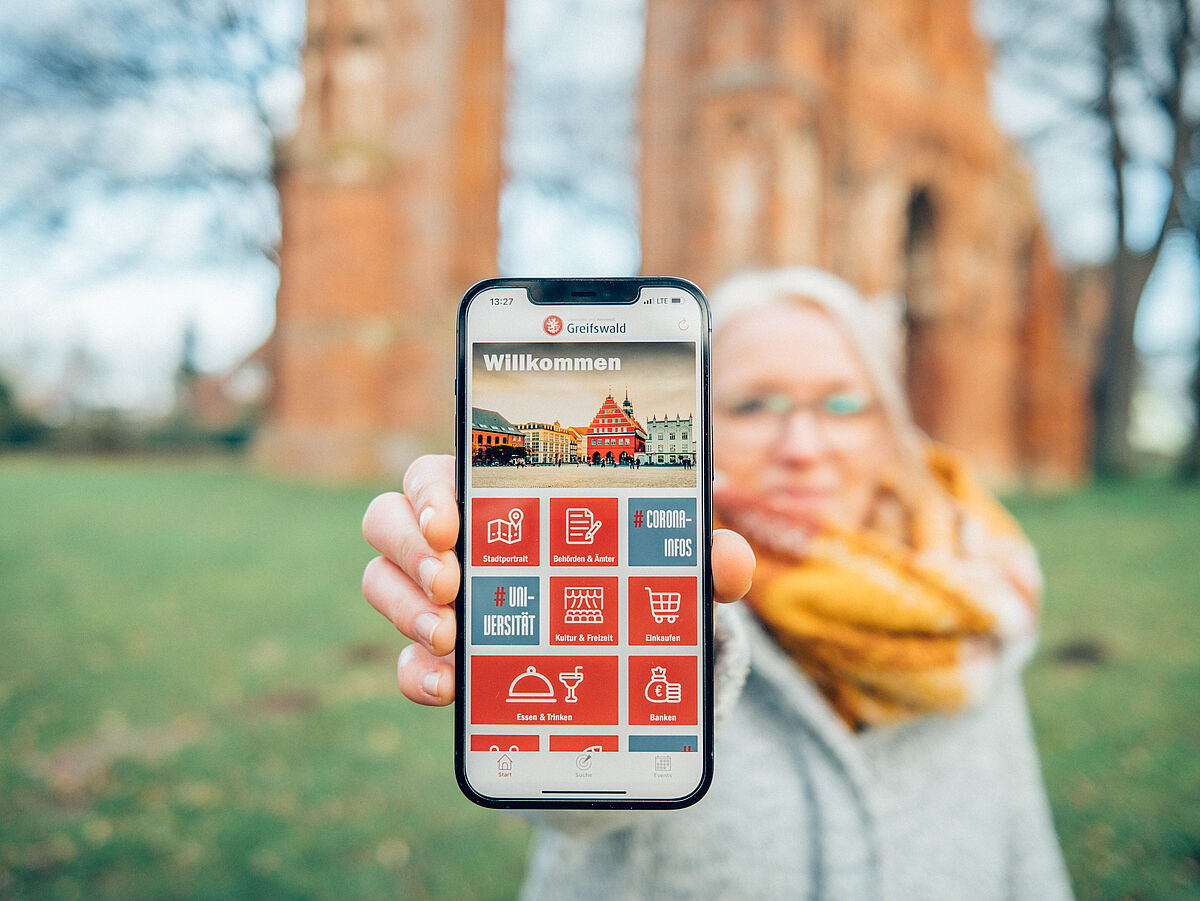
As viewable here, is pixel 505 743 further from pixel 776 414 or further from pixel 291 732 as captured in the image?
pixel 291 732

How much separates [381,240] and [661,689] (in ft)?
40.9

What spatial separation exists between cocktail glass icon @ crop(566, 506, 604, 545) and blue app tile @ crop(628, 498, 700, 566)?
5 centimetres

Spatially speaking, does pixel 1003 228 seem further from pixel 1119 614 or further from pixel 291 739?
pixel 291 739

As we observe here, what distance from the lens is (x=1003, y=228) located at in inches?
579

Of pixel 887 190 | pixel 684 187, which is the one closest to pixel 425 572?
pixel 684 187

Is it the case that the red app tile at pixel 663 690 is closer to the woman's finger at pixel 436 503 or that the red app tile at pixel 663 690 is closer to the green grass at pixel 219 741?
the woman's finger at pixel 436 503

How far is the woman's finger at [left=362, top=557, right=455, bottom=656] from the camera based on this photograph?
3.02ft

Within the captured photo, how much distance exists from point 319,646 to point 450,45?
9647 millimetres

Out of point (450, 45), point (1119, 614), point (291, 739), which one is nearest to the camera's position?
point (291, 739)

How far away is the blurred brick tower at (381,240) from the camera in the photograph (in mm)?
11977

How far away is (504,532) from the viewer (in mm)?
994

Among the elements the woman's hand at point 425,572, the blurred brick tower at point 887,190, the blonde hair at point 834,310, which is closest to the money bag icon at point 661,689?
the woman's hand at point 425,572

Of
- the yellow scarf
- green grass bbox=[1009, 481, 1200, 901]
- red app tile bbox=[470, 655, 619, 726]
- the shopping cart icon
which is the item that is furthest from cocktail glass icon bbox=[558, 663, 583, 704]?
green grass bbox=[1009, 481, 1200, 901]

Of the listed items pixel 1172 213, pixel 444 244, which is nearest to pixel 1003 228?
pixel 1172 213
